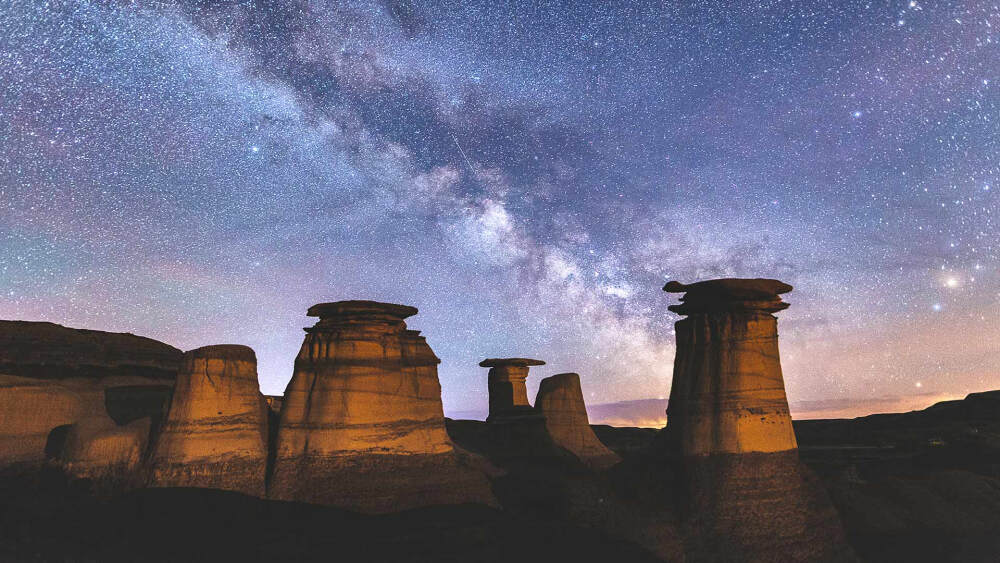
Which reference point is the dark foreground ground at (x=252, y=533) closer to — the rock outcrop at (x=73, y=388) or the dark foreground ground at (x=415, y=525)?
the dark foreground ground at (x=415, y=525)

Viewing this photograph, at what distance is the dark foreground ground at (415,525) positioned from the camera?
40.7ft

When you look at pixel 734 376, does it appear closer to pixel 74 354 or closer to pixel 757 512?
pixel 757 512

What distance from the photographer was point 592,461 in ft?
94.7

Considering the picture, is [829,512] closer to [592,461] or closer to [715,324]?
[715,324]

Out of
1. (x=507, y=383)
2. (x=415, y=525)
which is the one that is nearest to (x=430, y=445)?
(x=415, y=525)

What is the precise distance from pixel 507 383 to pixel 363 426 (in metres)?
19.6

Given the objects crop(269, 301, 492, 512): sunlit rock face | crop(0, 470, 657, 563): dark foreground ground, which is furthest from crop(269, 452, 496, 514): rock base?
crop(0, 470, 657, 563): dark foreground ground

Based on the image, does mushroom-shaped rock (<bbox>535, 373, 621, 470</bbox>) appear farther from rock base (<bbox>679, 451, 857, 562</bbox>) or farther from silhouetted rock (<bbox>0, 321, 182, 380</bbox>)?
silhouetted rock (<bbox>0, 321, 182, 380</bbox>)

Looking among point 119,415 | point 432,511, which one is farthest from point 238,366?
point 119,415

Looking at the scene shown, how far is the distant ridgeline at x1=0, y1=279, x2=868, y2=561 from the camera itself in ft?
48.2

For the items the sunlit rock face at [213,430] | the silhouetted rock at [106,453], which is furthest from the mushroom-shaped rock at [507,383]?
the silhouetted rock at [106,453]

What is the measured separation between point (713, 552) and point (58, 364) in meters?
32.0

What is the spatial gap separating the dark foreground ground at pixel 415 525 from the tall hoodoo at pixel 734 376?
190 centimetres

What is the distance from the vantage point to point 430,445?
1688 centimetres
